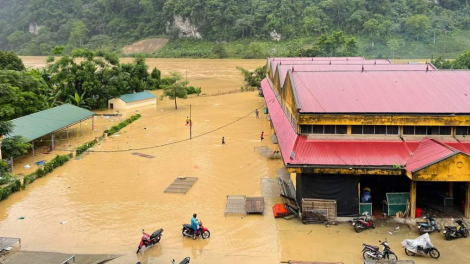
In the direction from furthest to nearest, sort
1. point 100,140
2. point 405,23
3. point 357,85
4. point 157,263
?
point 405,23, point 100,140, point 357,85, point 157,263

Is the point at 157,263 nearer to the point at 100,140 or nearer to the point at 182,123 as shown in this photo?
the point at 100,140

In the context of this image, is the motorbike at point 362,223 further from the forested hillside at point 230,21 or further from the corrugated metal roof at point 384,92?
the forested hillside at point 230,21

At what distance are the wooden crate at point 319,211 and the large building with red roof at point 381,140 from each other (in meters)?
0.26

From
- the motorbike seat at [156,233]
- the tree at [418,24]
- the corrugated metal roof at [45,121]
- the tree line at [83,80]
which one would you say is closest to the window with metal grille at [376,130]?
the motorbike seat at [156,233]

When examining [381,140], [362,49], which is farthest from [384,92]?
[362,49]

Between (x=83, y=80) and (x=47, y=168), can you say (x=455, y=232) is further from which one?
(x=83, y=80)

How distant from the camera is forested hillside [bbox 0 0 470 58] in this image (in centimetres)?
9356

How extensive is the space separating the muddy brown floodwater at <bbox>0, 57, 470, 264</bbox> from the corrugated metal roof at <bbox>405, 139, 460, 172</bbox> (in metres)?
2.39

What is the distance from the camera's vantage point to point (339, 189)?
16125 mm

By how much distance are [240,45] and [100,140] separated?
7217 cm

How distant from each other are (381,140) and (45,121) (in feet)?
68.9

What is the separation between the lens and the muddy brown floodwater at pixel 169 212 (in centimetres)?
1422

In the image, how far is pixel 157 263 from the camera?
1346cm

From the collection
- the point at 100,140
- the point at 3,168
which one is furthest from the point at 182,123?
the point at 3,168
